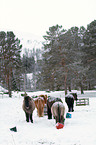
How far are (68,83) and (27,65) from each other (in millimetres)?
36571

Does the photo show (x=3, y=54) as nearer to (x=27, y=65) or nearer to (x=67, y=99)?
(x=67, y=99)

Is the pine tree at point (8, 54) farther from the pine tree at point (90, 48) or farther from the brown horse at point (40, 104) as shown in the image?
the brown horse at point (40, 104)

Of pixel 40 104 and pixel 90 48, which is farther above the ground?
pixel 90 48

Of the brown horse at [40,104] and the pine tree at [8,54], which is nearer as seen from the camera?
the brown horse at [40,104]

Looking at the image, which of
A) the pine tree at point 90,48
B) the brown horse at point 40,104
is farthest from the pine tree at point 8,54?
the brown horse at point 40,104

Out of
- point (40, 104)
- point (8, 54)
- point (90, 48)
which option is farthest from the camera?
point (8, 54)

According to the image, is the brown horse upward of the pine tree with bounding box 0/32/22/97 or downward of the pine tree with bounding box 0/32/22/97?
downward

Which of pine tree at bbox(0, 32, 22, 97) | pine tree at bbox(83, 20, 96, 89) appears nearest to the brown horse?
pine tree at bbox(83, 20, 96, 89)

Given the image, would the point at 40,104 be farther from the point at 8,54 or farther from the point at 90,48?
the point at 8,54

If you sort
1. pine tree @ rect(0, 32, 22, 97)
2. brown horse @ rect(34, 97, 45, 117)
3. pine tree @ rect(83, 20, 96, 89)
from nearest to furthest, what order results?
brown horse @ rect(34, 97, 45, 117) < pine tree @ rect(83, 20, 96, 89) < pine tree @ rect(0, 32, 22, 97)

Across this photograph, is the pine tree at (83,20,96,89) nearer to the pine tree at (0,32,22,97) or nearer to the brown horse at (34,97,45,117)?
the pine tree at (0,32,22,97)

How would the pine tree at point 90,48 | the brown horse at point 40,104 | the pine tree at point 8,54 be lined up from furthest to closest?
the pine tree at point 8,54 → the pine tree at point 90,48 → the brown horse at point 40,104

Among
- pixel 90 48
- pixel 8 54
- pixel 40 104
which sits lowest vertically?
pixel 40 104

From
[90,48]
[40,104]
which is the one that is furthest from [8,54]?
[40,104]
